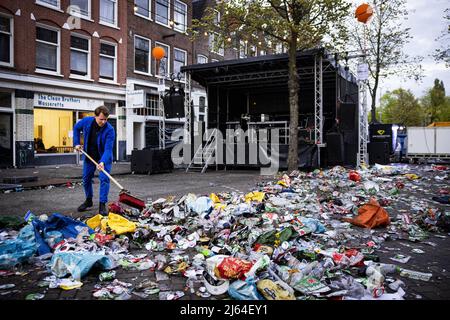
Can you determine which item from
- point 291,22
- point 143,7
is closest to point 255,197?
point 291,22

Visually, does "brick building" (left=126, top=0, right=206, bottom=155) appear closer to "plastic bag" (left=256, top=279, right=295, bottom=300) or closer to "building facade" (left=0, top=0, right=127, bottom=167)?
"building facade" (left=0, top=0, right=127, bottom=167)

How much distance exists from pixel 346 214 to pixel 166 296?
400 centimetres

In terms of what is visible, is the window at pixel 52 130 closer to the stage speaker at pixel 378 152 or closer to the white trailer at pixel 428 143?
the stage speaker at pixel 378 152

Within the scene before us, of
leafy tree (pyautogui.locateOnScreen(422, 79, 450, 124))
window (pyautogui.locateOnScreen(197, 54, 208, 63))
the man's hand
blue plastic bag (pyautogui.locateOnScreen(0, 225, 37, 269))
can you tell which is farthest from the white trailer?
leafy tree (pyautogui.locateOnScreen(422, 79, 450, 124))

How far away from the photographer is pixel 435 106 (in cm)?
5806

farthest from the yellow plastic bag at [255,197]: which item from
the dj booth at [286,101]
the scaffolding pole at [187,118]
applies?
the scaffolding pole at [187,118]

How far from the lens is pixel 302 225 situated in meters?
4.46

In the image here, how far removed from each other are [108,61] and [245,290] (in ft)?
64.3

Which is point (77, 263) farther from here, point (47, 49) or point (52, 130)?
point (47, 49)

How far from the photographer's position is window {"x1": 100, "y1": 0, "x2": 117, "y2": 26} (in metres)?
18.8

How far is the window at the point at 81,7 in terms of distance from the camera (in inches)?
678

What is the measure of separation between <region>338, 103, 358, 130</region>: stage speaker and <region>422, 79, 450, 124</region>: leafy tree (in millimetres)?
52187

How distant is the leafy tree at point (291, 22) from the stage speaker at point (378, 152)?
19.7ft
